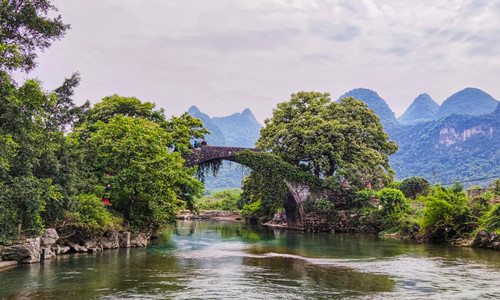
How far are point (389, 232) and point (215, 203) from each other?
40.2m

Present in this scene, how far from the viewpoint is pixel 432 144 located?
111m

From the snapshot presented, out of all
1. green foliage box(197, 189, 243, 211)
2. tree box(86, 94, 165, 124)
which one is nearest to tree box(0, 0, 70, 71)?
tree box(86, 94, 165, 124)

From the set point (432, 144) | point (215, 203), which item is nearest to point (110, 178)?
point (215, 203)

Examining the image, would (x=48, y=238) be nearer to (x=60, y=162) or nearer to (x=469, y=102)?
(x=60, y=162)

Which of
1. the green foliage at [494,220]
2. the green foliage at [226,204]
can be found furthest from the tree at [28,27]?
the green foliage at [226,204]

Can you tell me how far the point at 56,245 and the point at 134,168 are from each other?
14.6 feet

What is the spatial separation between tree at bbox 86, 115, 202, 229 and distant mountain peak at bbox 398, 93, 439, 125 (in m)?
181

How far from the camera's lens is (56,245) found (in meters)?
15.4

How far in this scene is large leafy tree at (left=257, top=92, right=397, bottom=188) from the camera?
3216 cm

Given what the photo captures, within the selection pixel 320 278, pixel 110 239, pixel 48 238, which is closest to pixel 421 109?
pixel 110 239

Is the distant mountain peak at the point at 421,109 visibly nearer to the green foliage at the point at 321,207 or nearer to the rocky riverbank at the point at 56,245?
the green foliage at the point at 321,207

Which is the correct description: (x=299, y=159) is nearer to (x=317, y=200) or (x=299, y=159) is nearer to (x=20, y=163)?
(x=317, y=200)

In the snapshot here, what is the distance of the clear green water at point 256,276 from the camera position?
9.38m

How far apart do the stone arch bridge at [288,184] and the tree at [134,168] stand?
1057 centimetres
